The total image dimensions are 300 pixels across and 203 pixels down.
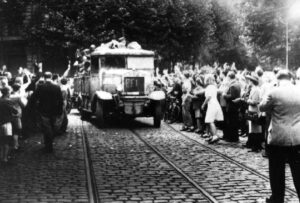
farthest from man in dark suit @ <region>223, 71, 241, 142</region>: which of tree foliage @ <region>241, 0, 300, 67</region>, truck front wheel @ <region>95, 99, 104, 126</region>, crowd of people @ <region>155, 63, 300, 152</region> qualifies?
tree foliage @ <region>241, 0, 300, 67</region>

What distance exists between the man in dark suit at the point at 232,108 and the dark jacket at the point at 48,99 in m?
4.38

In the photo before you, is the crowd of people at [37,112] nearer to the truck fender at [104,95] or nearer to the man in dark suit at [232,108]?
the man in dark suit at [232,108]

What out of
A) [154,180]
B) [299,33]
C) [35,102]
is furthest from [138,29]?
[154,180]

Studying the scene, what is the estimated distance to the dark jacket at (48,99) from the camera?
13625mm

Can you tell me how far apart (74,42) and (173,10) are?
23.2ft

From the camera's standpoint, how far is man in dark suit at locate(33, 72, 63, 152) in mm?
13625

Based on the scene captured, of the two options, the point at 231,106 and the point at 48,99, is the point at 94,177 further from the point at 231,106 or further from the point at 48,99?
the point at 231,106

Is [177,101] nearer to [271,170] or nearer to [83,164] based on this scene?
[83,164]

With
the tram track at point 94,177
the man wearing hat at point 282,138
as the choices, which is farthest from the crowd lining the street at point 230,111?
the tram track at point 94,177

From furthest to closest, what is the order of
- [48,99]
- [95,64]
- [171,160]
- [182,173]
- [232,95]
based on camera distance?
1. [95,64]
2. [232,95]
3. [48,99]
4. [171,160]
5. [182,173]

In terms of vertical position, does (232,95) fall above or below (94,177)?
above

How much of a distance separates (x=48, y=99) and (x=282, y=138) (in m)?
7.22

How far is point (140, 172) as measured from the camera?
430 inches

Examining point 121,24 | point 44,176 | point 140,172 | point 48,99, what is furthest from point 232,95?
point 121,24
